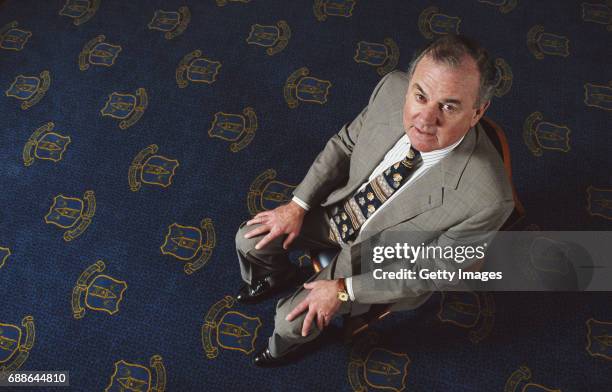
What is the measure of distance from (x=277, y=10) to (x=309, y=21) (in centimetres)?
23

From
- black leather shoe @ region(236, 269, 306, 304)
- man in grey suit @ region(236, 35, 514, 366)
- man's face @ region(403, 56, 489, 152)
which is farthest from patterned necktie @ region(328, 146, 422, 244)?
black leather shoe @ region(236, 269, 306, 304)

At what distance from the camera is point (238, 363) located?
2023 mm

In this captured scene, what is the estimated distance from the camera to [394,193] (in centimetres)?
154

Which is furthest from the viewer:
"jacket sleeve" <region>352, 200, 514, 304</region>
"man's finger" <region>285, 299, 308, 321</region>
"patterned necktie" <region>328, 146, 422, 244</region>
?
"man's finger" <region>285, 299, 308, 321</region>

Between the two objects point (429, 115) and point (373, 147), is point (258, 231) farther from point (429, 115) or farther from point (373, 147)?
point (429, 115)

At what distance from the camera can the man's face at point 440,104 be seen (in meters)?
1.23

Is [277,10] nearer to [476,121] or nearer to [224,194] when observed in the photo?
[224,194]

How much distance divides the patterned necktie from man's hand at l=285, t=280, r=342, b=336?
20cm

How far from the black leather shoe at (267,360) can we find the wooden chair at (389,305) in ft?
0.94

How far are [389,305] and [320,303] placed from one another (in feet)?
0.89

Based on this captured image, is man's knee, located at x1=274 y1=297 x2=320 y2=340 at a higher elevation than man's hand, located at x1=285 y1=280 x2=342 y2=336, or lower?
lower

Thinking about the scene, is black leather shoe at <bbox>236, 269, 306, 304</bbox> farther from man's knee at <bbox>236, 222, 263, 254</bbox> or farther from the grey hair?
the grey hair

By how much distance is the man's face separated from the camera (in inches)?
48.5

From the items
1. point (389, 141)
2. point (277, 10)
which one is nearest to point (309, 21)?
point (277, 10)
